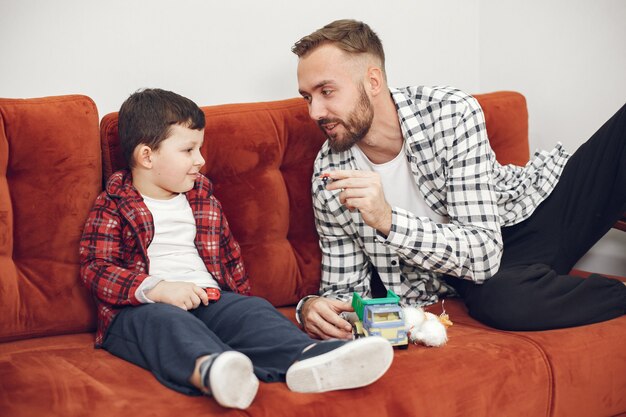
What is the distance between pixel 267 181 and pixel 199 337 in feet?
2.05

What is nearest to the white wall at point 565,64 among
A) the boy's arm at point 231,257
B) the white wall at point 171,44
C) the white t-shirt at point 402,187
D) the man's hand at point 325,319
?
the white wall at point 171,44

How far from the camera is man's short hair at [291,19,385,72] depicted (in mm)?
1762

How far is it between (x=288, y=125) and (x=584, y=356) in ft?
3.03

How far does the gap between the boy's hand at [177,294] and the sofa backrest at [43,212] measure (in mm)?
278

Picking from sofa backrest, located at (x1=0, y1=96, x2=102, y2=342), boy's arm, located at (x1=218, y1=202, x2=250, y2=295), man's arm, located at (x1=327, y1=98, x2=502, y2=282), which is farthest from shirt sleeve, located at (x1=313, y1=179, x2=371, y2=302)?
sofa backrest, located at (x1=0, y1=96, x2=102, y2=342)

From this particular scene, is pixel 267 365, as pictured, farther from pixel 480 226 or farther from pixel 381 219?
pixel 480 226

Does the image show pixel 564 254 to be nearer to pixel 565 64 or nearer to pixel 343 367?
pixel 565 64

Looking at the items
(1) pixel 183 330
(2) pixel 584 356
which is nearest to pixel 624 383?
(2) pixel 584 356

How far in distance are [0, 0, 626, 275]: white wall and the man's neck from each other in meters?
0.49

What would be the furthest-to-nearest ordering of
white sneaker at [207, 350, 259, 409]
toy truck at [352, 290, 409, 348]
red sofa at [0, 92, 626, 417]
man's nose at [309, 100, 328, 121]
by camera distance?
1. man's nose at [309, 100, 328, 121]
2. toy truck at [352, 290, 409, 348]
3. red sofa at [0, 92, 626, 417]
4. white sneaker at [207, 350, 259, 409]

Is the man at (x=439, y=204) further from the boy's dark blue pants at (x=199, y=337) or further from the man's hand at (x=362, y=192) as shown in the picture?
the boy's dark blue pants at (x=199, y=337)

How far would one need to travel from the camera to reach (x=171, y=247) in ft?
5.25

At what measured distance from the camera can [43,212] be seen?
5.21ft

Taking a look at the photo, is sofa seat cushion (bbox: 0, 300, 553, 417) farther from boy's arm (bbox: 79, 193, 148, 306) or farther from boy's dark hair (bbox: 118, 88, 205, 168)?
boy's dark hair (bbox: 118, 88, 205, 168)
